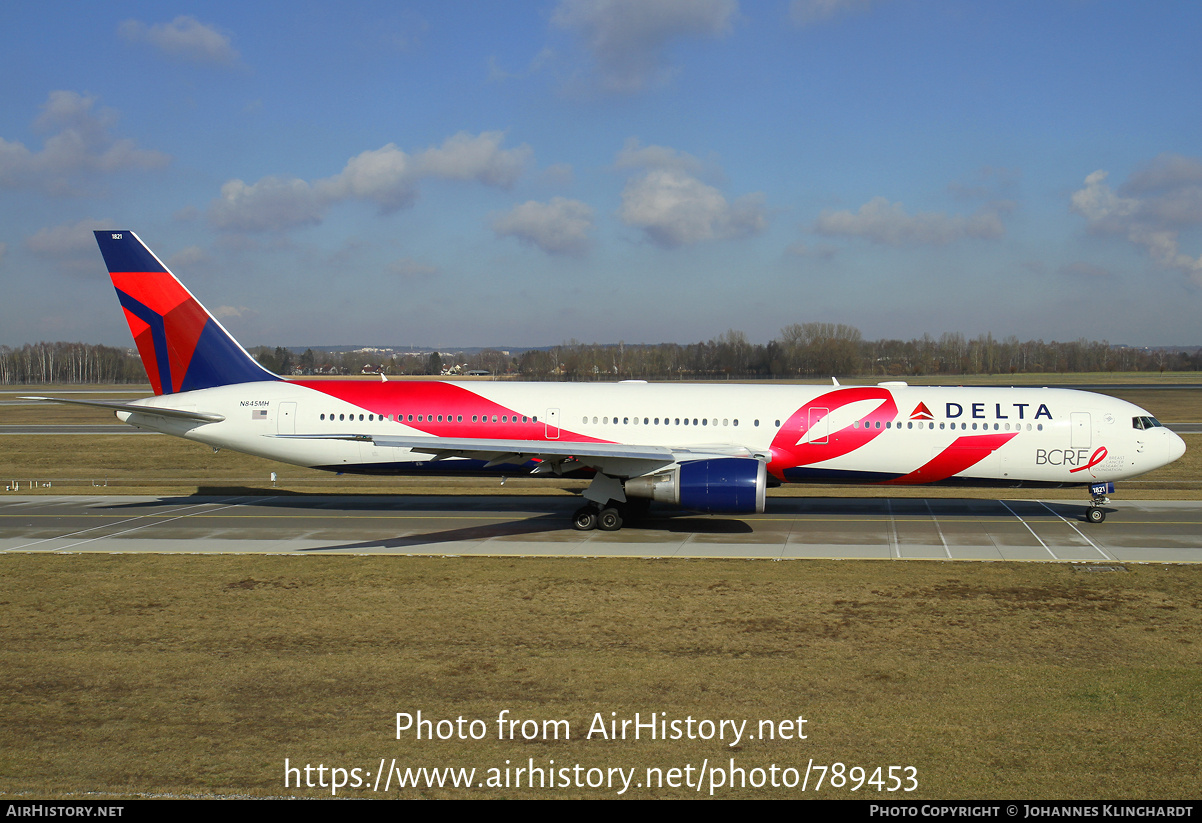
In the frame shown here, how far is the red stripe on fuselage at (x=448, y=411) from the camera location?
81.0 feet

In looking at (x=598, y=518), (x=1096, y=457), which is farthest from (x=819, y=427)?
(x=1096, y=457)

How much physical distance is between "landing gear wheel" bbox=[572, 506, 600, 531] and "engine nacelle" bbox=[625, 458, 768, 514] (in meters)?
2.45

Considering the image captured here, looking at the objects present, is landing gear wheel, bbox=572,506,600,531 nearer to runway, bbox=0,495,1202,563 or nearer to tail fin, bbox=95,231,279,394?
runway, bbox=0,495,1202,563

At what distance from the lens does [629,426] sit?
24375 mm

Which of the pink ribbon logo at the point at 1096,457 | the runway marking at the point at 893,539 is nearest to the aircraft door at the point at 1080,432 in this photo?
the pink ribbon logo at the point at 1096,457

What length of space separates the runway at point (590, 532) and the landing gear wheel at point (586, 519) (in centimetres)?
36

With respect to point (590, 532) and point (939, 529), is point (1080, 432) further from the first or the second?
point (590, 532)

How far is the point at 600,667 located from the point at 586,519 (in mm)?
11241

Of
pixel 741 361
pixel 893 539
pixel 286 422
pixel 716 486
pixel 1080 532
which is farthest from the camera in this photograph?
pixel 741 361

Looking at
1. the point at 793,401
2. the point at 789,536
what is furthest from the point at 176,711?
the point at 793,401

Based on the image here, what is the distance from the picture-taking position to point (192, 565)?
1884 cm

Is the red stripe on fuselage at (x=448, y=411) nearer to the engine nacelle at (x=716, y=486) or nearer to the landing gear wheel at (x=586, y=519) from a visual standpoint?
the landing gear wheel at (x=586, y=519)

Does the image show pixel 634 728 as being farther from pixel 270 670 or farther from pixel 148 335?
pixel 148 335
